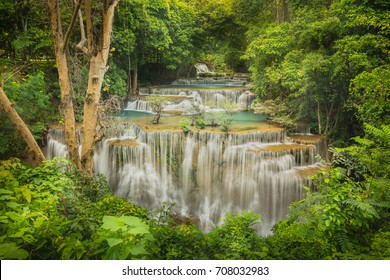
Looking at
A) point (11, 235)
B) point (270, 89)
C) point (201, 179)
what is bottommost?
point (201, 179)

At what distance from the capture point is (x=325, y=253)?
2.56 m

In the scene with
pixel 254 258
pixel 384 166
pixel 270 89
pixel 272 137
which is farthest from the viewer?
pixel 270 89

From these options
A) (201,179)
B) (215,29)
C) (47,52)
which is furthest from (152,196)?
(215,29)

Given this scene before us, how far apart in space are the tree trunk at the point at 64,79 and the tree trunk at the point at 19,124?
20.8 inches

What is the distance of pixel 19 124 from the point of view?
421cm

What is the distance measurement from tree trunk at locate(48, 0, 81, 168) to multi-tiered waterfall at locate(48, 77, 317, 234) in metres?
3.02

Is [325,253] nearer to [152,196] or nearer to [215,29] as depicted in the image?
[152,196]

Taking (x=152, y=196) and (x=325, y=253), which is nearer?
(x=325, y=253)

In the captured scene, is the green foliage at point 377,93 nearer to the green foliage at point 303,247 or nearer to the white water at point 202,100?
the green foliage at point 303,247

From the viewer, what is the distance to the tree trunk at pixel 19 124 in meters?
4.06

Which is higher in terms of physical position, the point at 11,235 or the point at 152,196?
the point at 11,235

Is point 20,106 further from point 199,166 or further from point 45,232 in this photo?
point 45,232
